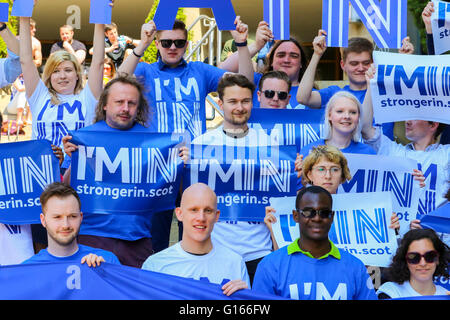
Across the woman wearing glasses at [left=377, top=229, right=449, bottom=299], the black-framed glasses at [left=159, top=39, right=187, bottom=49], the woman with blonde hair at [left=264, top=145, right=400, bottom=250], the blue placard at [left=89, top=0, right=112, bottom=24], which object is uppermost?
the blue placard at [left=89, top=0, right=112, bottom=24]

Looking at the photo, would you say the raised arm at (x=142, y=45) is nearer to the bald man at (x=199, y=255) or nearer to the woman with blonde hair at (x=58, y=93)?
the woman with blonde hair at (x=58, y=93)

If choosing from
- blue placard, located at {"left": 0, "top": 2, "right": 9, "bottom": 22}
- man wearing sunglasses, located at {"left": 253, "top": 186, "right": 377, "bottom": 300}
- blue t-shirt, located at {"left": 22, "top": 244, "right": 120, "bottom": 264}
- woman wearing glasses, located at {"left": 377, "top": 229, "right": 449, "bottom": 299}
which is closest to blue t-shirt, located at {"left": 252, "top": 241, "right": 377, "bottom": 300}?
man wearing sunglasses, located at {"left": 253, "top": 186, "right": 377, "bottom": 300}

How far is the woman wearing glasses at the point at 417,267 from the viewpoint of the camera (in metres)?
5.09

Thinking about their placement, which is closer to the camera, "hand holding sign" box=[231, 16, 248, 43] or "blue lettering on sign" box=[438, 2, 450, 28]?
"hand holding sign" box=[231, 16, 248, 43]

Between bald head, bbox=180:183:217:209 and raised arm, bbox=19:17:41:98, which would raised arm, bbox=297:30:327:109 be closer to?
bald head, bbox=180:183:217:209

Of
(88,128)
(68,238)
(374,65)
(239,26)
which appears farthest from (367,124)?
(68,238)

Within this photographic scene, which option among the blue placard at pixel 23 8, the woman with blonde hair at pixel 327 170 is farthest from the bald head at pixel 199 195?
the blue placard at pixel 23 8

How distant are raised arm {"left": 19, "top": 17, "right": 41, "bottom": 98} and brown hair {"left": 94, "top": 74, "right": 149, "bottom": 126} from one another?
58cm

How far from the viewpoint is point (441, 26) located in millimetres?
6746

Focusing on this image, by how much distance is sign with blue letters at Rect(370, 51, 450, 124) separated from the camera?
6.41m
